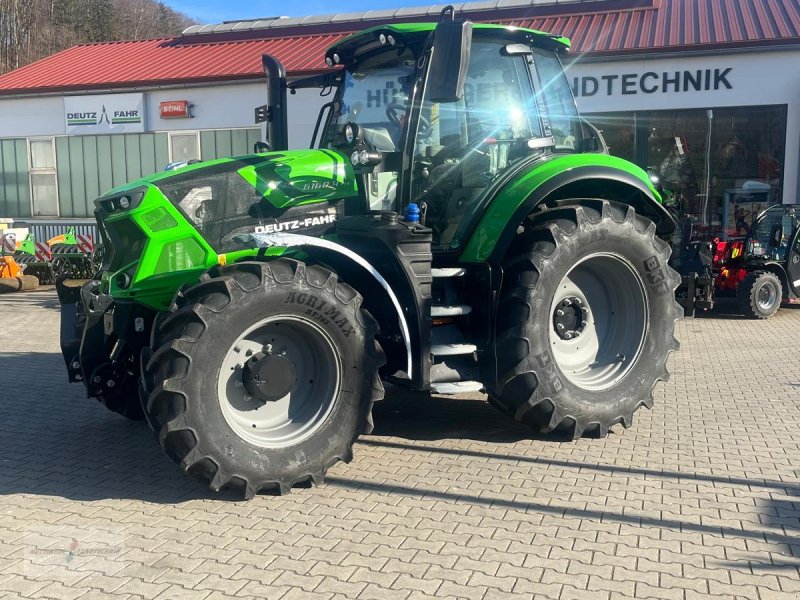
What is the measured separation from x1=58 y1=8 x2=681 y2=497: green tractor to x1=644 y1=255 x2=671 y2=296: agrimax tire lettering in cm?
1

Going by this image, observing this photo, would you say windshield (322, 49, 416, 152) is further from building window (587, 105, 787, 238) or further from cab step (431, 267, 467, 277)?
building window (587, 105, 787, 238)

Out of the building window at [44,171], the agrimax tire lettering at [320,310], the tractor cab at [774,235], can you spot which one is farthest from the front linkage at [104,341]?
the building window at [44,171]

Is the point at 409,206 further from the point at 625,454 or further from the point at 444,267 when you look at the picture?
the point at 625,454

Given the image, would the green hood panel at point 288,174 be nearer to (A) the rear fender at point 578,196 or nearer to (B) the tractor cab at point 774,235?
(A) the rear fender at point 578,196

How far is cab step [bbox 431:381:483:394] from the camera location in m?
4.96

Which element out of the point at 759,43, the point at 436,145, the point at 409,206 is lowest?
the point at 409,206

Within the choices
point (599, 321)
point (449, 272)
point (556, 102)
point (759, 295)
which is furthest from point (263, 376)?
point (759, 295)

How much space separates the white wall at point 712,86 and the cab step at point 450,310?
31.5 feet

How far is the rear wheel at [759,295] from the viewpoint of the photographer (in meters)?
11.8

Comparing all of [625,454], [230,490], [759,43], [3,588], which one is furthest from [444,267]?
[759,43]

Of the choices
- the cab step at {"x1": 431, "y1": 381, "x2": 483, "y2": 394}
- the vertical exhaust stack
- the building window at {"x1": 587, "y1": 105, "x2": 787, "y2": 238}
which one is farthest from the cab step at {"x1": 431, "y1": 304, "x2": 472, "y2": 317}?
the building window at {"x1": 587, "y1": 105, "x2": 787, "y2": 238}

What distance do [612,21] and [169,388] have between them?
48.9ft

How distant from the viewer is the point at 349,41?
5742 millimetres

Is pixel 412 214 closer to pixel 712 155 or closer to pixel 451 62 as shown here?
pixel 451 62
